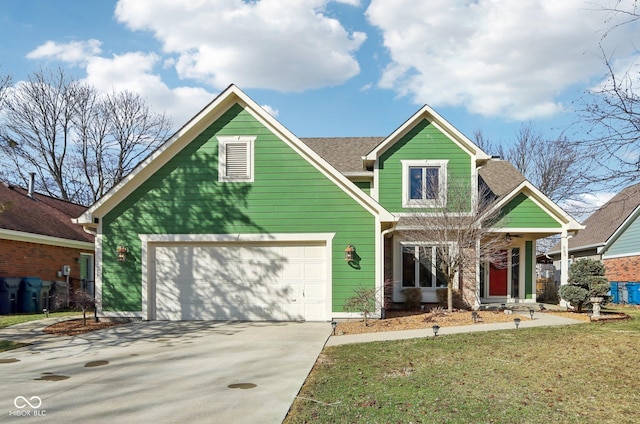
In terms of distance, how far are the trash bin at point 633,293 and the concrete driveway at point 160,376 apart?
1583 cm

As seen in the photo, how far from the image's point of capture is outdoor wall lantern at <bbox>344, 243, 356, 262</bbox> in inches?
516

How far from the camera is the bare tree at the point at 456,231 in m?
14.7

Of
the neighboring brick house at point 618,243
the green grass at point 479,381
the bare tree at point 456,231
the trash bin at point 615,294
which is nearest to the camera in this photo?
the green grass at point 479,381

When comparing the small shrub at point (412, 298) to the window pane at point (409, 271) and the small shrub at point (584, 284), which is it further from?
the small shrub at point (584, 284)

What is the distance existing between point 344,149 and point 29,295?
42.2 feet

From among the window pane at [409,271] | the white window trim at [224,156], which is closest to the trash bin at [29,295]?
the white window trim at [224,156]

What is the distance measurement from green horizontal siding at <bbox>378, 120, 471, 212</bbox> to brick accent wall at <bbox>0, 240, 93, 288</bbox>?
13105 millimetres

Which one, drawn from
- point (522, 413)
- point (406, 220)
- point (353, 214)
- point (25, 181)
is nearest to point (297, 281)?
point (353, 214)

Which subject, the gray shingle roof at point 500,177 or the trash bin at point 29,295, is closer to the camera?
the trash bin at point 29,295

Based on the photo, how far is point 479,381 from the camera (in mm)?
6805

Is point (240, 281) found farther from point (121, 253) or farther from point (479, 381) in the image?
point (479, 381)

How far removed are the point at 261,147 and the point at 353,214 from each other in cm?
324

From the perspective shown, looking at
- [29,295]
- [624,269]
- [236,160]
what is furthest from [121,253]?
[624,269]

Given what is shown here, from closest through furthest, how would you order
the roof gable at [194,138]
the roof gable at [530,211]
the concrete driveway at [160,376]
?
the concrete driveway at [160,376] → the roof gable at [194,138] → the roof gable at [530,211]
